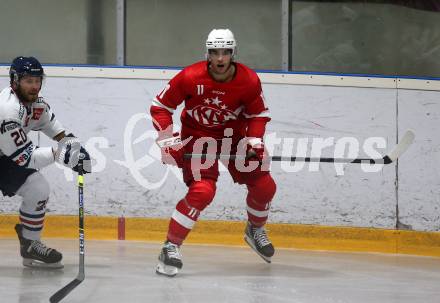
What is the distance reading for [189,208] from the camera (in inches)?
190

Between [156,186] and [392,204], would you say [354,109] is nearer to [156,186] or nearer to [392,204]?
[392,204]

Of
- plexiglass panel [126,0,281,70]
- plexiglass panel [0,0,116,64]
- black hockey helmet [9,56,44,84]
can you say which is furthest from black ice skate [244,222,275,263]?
plexiglass panel [0,0,116,64]

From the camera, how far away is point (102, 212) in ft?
20.7

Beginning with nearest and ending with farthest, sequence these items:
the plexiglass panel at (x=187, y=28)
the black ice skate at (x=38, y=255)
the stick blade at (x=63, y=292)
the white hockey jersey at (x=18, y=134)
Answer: the stick blade at (x=63, y=292) → the white hockey jersey at (x=18, y=134) → the black ice skate at (x=38, y=255) → the plexiglass panel at (x=187, y=28)

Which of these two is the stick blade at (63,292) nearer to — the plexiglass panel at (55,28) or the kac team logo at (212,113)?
the kac team logo at (212,113)

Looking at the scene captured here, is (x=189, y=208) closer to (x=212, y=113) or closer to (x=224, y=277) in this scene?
(x=224, y=277)

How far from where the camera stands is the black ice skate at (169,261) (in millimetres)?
4793

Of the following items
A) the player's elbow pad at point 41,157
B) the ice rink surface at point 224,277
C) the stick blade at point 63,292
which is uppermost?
the player's elbow pad at point 41,157

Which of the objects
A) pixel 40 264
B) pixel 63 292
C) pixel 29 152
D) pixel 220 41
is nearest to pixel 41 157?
pixel 29 152

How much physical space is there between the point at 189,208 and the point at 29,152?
779 mm

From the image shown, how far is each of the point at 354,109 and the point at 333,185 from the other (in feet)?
1.54

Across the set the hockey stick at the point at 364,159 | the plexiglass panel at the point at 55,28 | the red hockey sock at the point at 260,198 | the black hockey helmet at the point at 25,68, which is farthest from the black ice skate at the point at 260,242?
the plexiglass panel at the point at 55,28

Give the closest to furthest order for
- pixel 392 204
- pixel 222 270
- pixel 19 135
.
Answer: pixel 19 135
pixel 222 270
pixel 392 204

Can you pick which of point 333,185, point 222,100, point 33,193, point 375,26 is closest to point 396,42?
point 375,26
